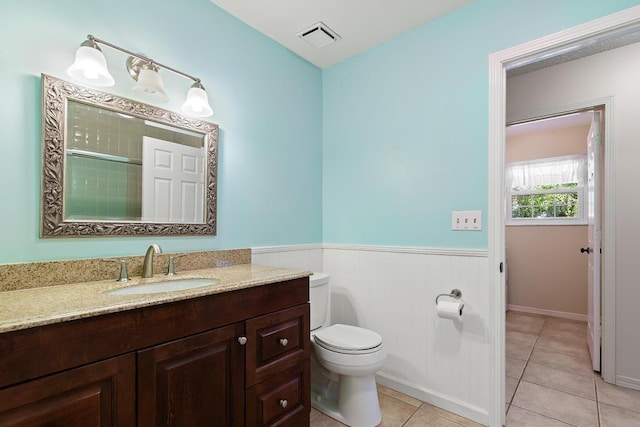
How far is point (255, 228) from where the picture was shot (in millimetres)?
2047

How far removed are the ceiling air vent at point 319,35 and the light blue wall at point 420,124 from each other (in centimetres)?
30

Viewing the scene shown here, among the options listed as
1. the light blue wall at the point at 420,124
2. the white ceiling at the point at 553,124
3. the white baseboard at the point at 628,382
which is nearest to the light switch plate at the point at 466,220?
the light blue wall at the point at 420,124

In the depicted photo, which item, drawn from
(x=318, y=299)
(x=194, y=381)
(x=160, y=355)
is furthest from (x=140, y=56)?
(x=318, y=299)

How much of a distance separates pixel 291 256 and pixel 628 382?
2.57m

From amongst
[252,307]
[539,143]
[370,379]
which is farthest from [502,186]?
[539,143]

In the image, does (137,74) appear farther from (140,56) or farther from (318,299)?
(318,299)

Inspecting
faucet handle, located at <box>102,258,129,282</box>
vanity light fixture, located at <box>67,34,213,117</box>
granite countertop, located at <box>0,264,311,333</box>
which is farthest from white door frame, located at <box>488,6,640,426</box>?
faucet handle, located at <box>102,258,129,282</box>

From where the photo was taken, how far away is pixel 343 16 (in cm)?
193

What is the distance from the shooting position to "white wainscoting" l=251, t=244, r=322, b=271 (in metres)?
2.05

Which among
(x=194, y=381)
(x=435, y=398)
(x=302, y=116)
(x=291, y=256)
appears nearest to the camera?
(x=194, y=381)

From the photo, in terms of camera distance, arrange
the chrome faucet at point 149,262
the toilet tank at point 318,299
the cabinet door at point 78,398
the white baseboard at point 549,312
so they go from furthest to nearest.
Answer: the white baseboard at point 549,312 → the toilet tank at point 318,299 → the chrome faucet at point 149,262 → the cabinet door at point 78,398

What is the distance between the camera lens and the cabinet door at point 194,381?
3.24 ft

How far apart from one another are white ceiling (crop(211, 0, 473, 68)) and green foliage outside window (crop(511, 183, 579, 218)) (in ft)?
10.2

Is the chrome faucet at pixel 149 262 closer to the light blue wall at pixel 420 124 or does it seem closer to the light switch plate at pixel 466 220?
the light blue wall at pixel 420 124
